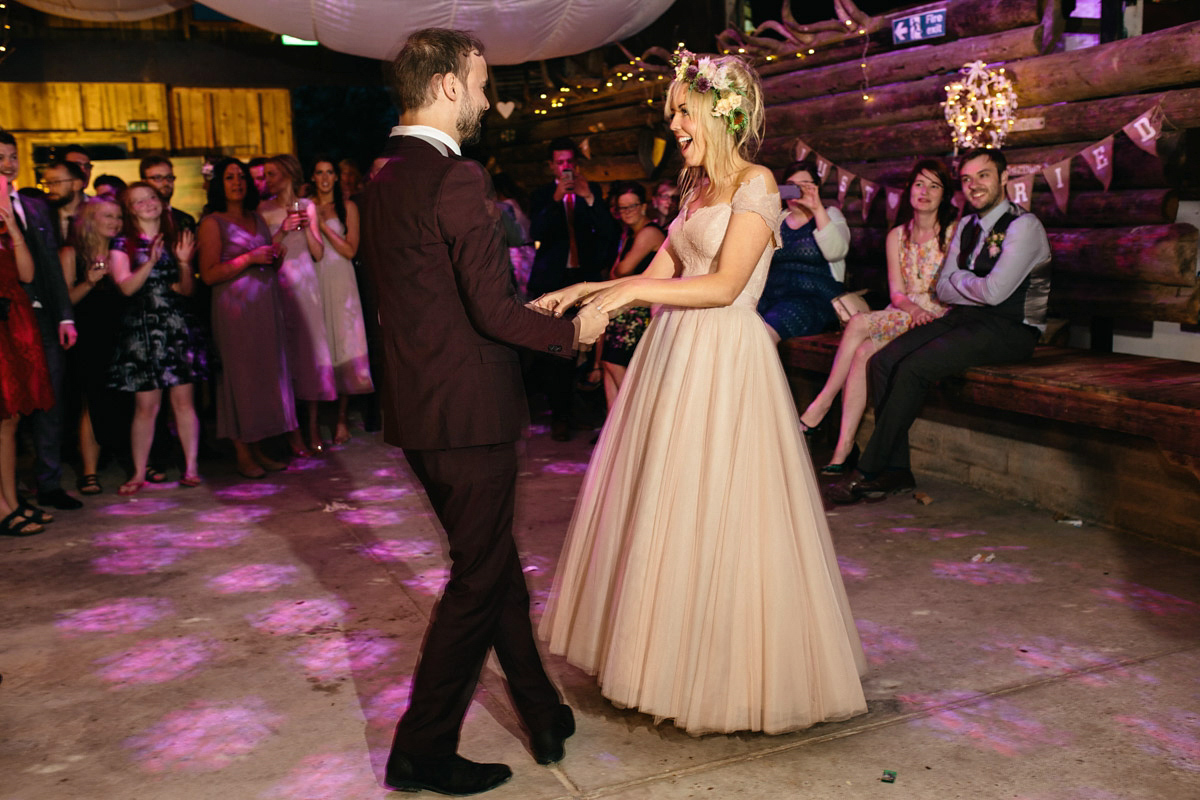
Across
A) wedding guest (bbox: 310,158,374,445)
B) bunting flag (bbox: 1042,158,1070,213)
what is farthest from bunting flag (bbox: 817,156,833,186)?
wedding guest (bbox: 310,158,374,445)

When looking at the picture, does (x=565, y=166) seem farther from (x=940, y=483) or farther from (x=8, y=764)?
(x=8, y=764)

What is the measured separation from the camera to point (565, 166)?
23.6 feet

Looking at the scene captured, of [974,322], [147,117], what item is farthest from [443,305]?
[147,117]

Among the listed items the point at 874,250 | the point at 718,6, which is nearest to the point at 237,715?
the point at 874,250

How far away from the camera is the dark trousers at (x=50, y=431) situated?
18.8 ft

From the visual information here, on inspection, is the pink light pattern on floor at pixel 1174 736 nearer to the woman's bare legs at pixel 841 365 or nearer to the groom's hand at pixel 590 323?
the groom's hand at pixel 590 323

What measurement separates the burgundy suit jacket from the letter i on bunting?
415 cm

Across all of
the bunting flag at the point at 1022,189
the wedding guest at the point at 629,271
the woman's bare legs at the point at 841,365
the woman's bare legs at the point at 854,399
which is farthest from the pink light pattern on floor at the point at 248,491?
the bunting flag at the point at 1022,189

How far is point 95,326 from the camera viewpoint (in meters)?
6.31

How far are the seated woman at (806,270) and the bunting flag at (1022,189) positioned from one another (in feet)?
3.43

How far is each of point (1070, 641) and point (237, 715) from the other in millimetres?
2785

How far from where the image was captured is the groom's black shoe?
290 cm

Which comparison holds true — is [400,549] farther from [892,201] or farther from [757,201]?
A: [892,201]

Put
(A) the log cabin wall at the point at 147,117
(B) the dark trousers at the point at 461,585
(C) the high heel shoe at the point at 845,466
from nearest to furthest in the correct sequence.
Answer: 1. (B) the dark trousers at the point at 461,585
2. (C) the high heel shoe at the point at 845,466
3. (A) the log cabin wall at the point at 147,117
